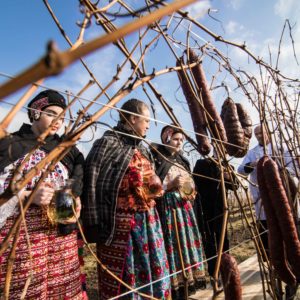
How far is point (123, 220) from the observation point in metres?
1.94

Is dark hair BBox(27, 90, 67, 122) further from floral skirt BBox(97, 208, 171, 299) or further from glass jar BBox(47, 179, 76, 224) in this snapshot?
floral skirt BBox(97, 208, 171, 299)

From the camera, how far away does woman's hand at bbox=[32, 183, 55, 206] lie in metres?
1.45

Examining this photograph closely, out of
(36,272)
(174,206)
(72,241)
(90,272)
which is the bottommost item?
(90,272)

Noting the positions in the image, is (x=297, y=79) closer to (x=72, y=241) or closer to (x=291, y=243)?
(x=291, y=243)

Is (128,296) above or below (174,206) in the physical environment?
below

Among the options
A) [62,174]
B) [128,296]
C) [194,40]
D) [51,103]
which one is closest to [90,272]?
[128,296]

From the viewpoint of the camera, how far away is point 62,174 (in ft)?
5.71

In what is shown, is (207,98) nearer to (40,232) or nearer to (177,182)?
(40,232)

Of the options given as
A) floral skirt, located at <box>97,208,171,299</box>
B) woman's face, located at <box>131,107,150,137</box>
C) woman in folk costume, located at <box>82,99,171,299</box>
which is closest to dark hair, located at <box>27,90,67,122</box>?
woman in folk costume, located at <box>82,99,171,299</box>

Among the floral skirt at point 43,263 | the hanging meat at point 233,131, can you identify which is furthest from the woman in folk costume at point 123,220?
the hanging meat at point 233,131

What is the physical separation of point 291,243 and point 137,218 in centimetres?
107

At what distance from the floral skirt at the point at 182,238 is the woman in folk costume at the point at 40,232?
107cm

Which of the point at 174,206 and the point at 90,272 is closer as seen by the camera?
the point at 174,206

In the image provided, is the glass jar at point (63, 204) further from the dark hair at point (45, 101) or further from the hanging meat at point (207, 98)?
the hanging meat at point (207, 98)
